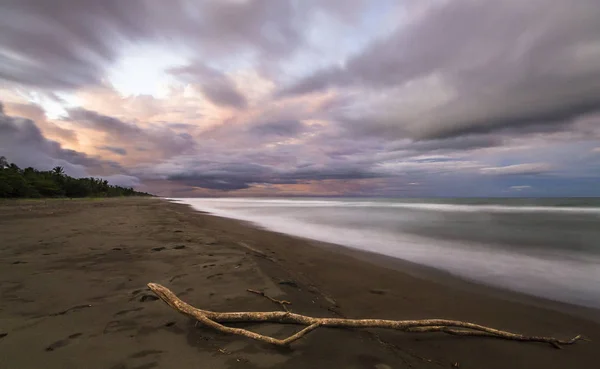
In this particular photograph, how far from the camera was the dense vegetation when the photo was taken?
1837 inches

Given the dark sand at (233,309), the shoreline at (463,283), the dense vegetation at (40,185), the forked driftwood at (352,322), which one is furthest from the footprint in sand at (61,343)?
the dense vegetation at (40,185)

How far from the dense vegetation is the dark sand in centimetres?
5788

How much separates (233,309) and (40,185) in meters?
75.6

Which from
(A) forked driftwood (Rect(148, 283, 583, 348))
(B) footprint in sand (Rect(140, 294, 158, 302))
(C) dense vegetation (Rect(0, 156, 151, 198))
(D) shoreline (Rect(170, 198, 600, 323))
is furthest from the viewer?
(C) dense vegetation (Rect(0, 156, 151, 198))

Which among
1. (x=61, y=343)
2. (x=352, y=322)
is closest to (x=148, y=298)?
(x=61, y=343)

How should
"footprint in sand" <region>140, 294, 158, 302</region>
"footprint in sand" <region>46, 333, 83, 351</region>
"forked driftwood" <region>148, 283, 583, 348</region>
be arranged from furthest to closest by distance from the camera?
1. "footprint in sand" <region>140, 294, 158, 302</region>
2. "forked driftwood" <region>148, 283, 583, 348</region>
3. "footprint in sand" <region>46, 333, 83, 351</region>

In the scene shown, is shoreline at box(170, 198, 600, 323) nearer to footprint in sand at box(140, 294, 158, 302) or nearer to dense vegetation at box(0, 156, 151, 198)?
footprint in sand at box(140, 294, 158, 302)

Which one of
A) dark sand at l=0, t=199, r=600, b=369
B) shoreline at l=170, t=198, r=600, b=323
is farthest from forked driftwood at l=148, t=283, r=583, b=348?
shoreline at l=170, t=198, r=600, b=323

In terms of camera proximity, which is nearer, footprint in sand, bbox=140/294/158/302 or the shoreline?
footprint in sand, bbox=140/294/158/302

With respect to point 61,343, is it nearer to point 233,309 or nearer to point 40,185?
point 233,309

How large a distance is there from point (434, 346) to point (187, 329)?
113 inches

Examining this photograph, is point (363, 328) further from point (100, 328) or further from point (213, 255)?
point (213, 255)

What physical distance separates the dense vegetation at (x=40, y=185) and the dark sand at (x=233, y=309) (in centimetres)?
5788

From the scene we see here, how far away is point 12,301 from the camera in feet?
12.3
